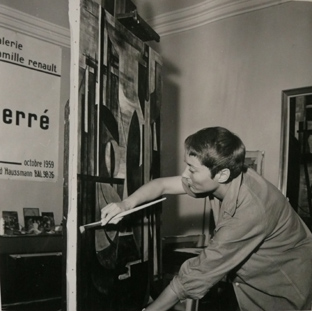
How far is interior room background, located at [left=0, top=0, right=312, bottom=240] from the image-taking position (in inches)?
108

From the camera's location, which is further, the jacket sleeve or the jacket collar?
the jacket collar

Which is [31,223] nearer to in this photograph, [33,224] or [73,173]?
[33,224]

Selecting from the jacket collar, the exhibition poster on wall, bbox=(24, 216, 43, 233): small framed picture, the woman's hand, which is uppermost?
the exhibition poster on wall

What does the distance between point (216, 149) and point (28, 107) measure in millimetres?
1996

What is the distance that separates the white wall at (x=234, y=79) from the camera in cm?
273

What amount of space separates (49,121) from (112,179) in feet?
5.64

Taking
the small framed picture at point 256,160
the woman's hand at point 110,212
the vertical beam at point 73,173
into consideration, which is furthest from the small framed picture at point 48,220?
the vertical beam at point 73,173

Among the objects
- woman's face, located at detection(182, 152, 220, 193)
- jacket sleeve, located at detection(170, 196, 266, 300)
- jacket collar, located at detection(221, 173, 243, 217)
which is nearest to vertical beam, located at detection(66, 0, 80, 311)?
jacket sleeve, located at detection(170, 196, 266, 300)

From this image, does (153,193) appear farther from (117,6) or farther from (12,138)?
(12,138)

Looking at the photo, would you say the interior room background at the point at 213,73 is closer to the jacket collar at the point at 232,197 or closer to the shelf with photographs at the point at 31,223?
the shelf with photographs at the point at 31,223

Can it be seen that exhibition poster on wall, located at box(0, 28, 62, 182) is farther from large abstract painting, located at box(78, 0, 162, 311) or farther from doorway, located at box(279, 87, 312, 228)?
doorway, located at box(279, 87, 312, 228)

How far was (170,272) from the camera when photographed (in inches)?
103

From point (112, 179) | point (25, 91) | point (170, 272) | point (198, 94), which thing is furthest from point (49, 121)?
point (112, 179)

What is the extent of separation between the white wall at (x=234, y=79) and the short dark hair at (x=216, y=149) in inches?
55.9
